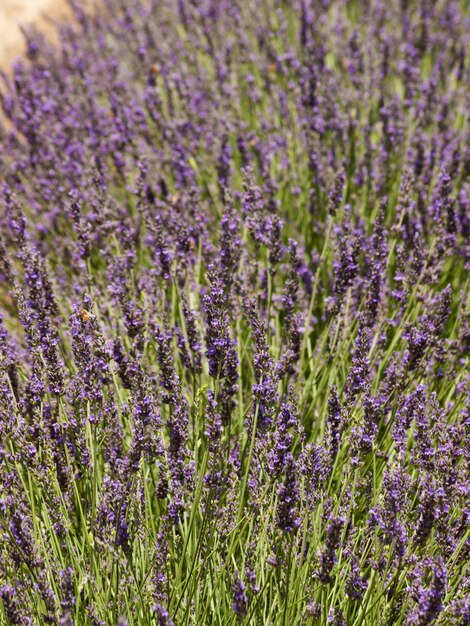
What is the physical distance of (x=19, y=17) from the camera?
8008 mm

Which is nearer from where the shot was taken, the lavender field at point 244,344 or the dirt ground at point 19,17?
the lavender field at point 244,344

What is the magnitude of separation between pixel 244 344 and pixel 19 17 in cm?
648

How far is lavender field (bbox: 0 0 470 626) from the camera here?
2.28 meters

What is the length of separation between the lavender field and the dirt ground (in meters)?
1.95

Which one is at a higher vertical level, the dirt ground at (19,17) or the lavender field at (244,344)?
the dirt ground at (19,17)

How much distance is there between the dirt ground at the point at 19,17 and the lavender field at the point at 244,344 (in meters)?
1.95

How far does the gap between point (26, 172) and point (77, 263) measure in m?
1.05

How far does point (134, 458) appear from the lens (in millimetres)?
2189

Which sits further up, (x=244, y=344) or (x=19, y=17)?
(x=19, y=17)

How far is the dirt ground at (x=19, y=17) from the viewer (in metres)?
7.51

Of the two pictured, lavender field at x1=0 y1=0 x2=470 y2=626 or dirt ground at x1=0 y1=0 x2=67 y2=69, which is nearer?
lavender field at x1=0 y1=0 x2=470 y2=626

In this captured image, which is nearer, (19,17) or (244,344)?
(244,344)

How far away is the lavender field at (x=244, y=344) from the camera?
2.28m

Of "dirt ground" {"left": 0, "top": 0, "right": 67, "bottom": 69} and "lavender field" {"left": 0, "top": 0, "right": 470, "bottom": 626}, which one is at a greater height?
"dirt ground" {"left": 0, "top": 0, "right": 67, "bottom": 69}
